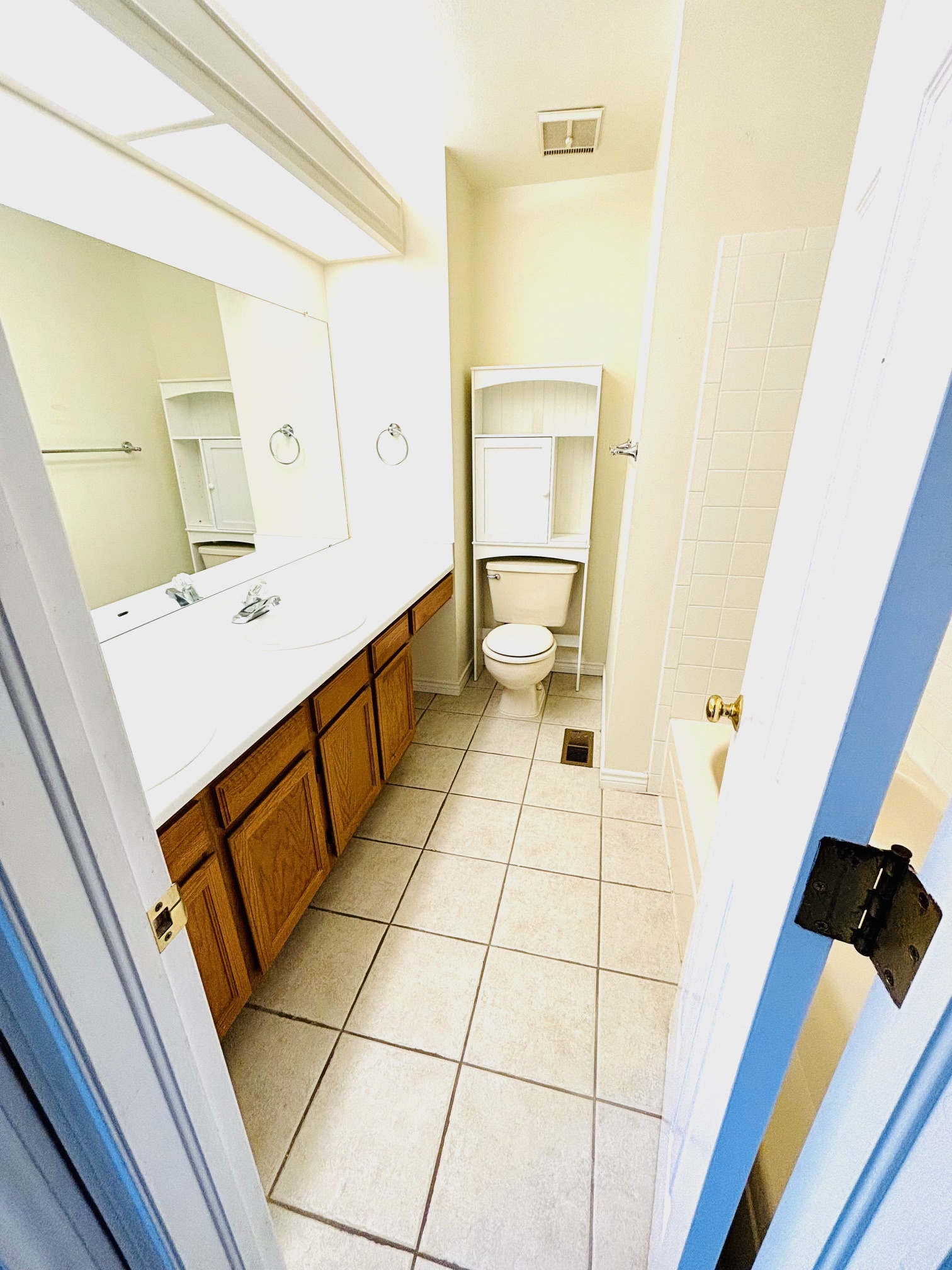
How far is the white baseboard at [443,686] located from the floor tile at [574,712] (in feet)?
1.66

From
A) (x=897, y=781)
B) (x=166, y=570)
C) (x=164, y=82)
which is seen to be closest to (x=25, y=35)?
(x=164, y=82)

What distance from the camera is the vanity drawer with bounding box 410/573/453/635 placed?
202cm

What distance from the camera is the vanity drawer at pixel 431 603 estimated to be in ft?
6.63

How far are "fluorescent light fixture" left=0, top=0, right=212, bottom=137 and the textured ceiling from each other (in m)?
0.31

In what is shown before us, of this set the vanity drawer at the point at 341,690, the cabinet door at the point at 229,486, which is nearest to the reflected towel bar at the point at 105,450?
the cabinet door at the point at 229,486

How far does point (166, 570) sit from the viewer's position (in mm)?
1524

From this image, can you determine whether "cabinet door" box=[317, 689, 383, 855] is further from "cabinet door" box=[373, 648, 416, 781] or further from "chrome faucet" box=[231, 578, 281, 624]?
"chrome faucet" box=[231, 578, 281, 624]

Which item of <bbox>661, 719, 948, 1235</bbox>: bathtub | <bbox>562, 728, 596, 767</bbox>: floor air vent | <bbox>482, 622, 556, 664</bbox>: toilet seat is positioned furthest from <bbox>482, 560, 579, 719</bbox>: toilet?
<bbox>661, 719, 948, 1235</bbox>: bathtub

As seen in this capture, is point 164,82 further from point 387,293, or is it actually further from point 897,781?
point 897,781

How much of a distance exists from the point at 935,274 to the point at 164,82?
5.10 feet

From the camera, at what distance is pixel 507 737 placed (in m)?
2.46

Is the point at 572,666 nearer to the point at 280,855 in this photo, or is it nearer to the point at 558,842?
the point at 558,842

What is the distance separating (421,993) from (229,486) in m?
1.71

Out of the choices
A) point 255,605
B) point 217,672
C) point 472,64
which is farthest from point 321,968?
point 472,64
